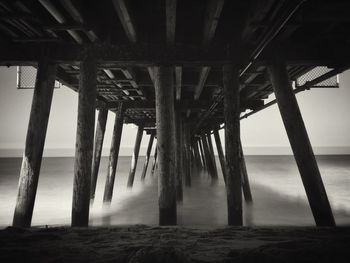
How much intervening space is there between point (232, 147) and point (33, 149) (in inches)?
117

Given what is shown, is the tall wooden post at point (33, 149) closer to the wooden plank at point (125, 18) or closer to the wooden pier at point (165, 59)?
the wooden pier at point (165, 59)

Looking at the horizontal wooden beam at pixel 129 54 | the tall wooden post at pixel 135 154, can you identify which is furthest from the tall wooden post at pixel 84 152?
the tall wooden post at pixel 135 154

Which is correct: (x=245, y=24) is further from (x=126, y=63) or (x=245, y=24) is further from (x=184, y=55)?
(x=126, y=63)

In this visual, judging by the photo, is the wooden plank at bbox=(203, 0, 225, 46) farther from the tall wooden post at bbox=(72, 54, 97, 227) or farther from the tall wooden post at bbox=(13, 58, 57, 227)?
the tall wooden post at bbox=(13, 58, 57, 227)

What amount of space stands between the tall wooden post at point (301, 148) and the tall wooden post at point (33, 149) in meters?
3.59

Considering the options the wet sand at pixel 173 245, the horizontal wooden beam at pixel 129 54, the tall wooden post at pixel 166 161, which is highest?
the horizontal wooden beam at pixel 129 54

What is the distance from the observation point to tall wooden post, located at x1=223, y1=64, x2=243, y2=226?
149 inches

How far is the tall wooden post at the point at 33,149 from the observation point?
3764mm

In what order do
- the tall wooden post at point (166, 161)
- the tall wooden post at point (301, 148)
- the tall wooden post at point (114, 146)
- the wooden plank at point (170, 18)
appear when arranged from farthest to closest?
the tall wooden post at point (114, 146) < the tall wooden post at point (166, 161) < the tall wooden post at point (301, 148) < the wooden plank at point (170, 18)

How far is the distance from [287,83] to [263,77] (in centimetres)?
207

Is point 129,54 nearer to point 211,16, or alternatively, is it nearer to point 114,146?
point 211,16

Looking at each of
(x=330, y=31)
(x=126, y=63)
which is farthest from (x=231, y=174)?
(x=330, y=31)

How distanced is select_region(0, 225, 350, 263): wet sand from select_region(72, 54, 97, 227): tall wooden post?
37.3 inches

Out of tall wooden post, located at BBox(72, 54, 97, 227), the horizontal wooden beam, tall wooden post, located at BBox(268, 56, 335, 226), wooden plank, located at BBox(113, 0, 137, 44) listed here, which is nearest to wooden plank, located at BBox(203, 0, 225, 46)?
A: the horizontal wooden beam
